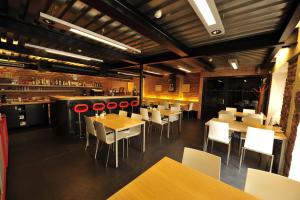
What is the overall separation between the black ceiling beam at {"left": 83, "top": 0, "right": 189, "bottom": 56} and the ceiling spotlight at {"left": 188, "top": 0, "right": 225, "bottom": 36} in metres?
0.86

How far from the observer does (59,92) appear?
625 cm

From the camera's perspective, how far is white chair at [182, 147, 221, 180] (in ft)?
4.16

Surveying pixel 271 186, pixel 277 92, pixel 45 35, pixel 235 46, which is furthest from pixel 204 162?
pixel 277 92

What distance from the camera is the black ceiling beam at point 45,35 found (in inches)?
88.8

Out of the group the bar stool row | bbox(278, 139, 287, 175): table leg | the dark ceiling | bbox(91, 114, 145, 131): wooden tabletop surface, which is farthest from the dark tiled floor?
the dark ceiling

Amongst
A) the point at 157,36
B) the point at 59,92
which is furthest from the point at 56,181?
the point at 59,92

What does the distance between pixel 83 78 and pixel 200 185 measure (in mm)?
7751

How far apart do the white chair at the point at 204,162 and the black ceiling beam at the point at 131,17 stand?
1966mm

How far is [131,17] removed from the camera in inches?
73.6

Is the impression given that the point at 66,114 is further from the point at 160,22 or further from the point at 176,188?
the point at 176,188

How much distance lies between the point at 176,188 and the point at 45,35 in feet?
11.7

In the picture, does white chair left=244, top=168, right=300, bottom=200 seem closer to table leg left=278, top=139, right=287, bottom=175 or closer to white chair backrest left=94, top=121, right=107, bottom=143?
table leg left=278, top=139, right=287, bottom=175

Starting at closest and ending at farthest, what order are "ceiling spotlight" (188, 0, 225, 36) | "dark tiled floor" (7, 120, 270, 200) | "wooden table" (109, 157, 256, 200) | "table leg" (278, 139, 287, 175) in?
"wooden table" (109, 157, 256, 200) < "ceiling spotlight" (188, 0, 225, 36) < "dark tiled floor" (7, 120, 270, 200) < "table leg" (278, 139, 287, 175)

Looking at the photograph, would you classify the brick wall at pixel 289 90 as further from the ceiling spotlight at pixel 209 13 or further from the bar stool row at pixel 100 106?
the bar stool row at pixel 100 106
